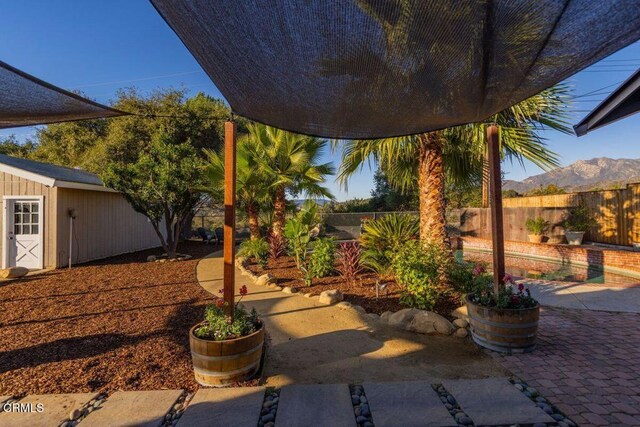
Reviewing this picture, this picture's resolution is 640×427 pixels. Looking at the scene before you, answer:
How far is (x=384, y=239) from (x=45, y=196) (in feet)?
25.7

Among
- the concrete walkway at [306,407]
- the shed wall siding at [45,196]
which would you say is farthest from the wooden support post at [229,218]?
the shed wall siding at [45,196]

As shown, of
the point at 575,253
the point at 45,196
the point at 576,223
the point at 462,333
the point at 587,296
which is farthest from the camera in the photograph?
the point at 576,223

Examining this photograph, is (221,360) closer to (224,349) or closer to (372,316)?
(224,349)

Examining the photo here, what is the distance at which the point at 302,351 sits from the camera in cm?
311

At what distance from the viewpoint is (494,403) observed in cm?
217

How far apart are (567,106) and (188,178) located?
24.3 ft

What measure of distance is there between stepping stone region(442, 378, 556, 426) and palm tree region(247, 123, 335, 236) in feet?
19.8

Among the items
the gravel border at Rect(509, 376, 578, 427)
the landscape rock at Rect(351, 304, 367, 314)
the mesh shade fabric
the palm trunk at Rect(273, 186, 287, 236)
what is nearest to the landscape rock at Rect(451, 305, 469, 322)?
the landscape rock at Rect(351, 304, 367, 314)

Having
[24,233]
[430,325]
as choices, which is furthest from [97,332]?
[24,233]

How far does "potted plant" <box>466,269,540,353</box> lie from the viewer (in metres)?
3.00

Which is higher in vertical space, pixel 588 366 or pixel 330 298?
pixel 330 298

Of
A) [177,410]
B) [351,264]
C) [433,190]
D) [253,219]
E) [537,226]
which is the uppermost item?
[433,190]

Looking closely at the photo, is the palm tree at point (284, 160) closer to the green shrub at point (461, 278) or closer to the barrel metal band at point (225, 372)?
the green shrub at point (461, 278)

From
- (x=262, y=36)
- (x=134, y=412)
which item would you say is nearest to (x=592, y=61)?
(x=262, y=36)
